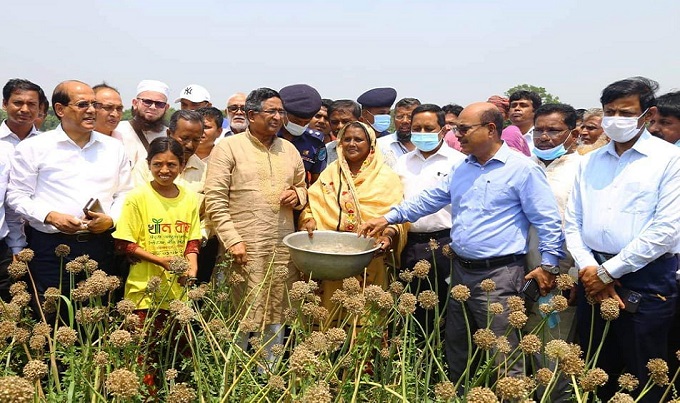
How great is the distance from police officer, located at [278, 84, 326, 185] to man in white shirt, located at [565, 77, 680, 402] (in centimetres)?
265

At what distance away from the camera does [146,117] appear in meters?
5.14

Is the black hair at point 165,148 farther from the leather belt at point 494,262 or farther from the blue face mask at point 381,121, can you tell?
the blue face mask at point 381,121

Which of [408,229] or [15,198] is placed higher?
[15,198]

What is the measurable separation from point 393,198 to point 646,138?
6.61 ft

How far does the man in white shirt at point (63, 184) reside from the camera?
386cm

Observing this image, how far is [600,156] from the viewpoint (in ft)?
11.5

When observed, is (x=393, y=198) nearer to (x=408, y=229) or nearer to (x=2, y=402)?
(x=408, y=229)

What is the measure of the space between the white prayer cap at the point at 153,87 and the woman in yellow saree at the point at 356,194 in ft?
6.63

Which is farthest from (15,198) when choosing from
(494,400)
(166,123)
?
(494,400)

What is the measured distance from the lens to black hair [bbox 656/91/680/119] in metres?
4.27

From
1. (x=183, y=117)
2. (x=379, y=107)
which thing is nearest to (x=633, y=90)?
(x=183, y=117)

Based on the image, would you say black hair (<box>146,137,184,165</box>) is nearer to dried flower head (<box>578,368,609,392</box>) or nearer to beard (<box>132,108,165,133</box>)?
beard (<box>132,108,165,133</box>)

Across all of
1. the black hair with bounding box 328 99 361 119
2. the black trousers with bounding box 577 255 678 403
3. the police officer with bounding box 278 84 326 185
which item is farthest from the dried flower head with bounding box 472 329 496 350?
the black hair with bounding box 328 99 361 119

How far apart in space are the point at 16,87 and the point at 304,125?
2.60 m
